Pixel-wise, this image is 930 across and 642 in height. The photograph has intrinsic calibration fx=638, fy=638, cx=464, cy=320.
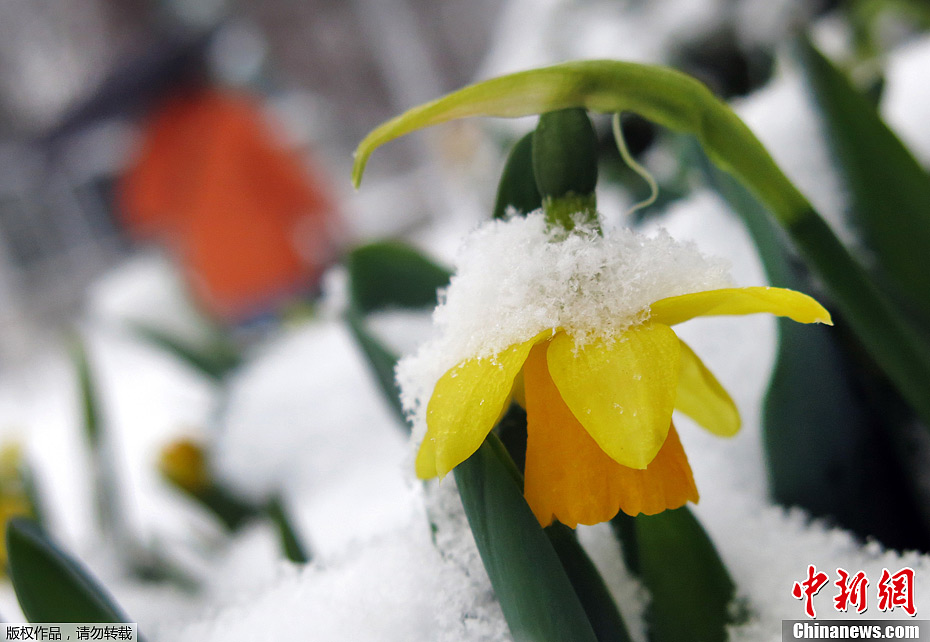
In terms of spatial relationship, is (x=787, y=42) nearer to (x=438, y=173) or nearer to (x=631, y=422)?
(x=631, y=422)

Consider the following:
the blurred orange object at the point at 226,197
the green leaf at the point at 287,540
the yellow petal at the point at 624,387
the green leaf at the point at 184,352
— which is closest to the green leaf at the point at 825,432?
the yellow petal at the point at 624,387

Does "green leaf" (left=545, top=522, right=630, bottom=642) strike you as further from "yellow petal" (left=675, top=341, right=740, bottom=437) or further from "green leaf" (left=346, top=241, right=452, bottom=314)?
"green leaf" (left=346, top=241, right=452, bottom=314)

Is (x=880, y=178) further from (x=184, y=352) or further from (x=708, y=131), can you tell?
(x=184, y=352)

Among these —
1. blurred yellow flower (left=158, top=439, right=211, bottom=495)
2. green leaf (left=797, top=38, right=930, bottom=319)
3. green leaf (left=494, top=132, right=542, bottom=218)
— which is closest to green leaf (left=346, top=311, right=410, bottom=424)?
green leaf (left=494, top=132, right=542, bottom=218)

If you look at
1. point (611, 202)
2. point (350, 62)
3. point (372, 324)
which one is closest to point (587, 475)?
point (372, 324)

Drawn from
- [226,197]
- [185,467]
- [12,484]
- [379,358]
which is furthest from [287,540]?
[226,197]

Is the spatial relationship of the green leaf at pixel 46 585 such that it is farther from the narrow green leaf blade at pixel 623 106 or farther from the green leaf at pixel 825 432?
the green leaf at pixel 825 432

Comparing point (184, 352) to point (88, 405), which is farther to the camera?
point (184, 352)
